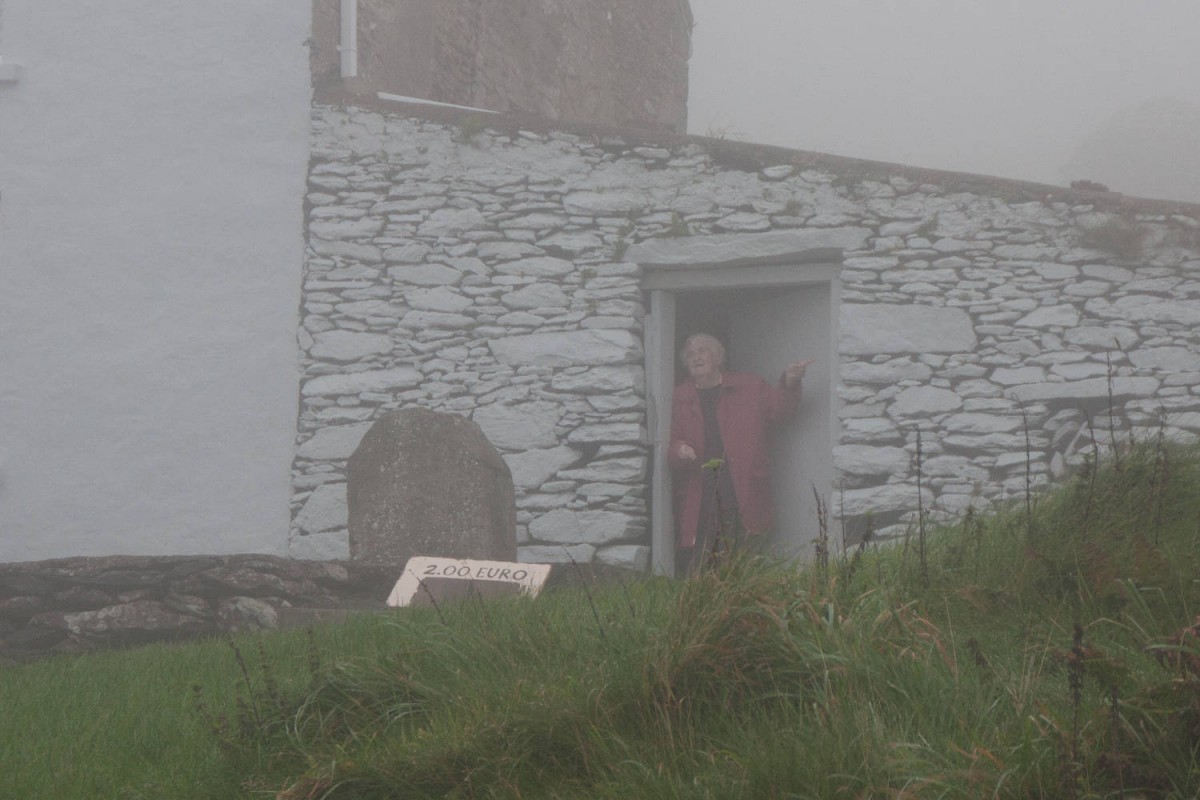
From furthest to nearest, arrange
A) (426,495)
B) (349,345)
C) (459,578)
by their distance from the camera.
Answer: (349,345), (426,495), (459,578)

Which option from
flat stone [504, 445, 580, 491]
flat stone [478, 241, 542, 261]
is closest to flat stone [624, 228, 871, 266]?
flat stone [478, 241, 542, 261]

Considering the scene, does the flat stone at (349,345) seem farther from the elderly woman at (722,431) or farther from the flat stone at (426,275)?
the elderly woman at (722,431)

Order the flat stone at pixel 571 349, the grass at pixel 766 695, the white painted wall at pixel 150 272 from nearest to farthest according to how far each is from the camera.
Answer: the grass at pixel 766 695 → the flat stone at pixel 571 349 → the white painted wall at pixel 150 272

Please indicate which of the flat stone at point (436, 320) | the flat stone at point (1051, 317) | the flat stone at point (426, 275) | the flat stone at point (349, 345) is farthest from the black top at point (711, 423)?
the flat stone at point (349, 345)

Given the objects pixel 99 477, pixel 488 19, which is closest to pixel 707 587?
pixel 99 477

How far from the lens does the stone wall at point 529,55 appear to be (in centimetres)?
1037

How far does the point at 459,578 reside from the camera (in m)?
6.25

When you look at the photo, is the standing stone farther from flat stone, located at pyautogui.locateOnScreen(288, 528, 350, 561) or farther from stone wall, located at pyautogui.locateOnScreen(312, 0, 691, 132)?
stone wall, located at pyautogui.locateOnScreen(312, 0, 691, 132)

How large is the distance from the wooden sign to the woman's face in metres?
3.25

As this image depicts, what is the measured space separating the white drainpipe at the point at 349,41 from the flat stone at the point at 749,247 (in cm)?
269

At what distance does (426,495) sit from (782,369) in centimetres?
346

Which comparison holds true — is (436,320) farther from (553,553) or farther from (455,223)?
(553,553)

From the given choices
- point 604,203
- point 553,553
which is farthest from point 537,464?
point 604,203

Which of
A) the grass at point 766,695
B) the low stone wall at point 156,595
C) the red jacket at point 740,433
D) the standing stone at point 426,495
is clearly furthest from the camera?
the red jacket at point 740,433
